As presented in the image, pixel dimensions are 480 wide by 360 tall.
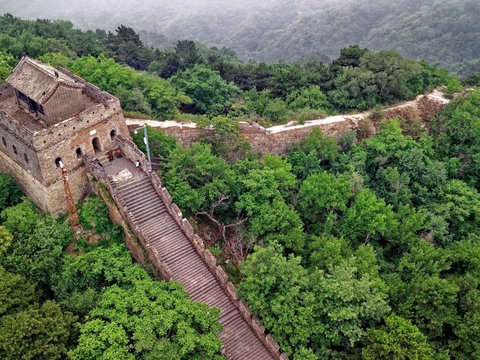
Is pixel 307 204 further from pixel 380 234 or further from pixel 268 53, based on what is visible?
pixel 268 53

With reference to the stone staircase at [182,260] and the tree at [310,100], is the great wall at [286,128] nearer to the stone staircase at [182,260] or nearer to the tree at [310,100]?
the tree at [310,100]

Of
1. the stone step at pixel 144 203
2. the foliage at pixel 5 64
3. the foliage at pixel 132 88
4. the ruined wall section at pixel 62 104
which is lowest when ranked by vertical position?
the stone step at pixel 144 203

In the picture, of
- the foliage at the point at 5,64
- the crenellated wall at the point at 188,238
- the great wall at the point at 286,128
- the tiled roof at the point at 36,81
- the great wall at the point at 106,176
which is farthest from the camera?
the foliage at the point at 5,64

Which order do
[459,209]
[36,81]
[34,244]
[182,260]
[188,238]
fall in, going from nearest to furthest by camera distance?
[34,244] → [182,260] → [188,238] → [36,81] → [459,209]

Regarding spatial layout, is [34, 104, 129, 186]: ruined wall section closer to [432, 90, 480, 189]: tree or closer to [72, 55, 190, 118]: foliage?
[72, 55, 190, 118]: foliage

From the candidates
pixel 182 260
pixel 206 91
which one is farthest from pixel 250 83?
pixel 182 260

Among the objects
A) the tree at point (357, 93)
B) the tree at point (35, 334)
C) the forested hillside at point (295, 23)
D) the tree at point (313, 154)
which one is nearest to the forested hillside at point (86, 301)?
the tree at point (35, 334)

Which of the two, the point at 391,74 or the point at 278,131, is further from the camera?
the point at 391,74

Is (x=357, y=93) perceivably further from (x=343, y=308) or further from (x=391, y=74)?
(x=343, y=308)

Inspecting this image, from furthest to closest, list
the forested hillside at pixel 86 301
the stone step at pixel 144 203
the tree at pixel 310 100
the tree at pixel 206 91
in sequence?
the tree at pixel 310 100
the tree at pixel 206 91
the stone step at pixel 144 203
the forested hillside at pixel 86 301
